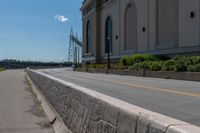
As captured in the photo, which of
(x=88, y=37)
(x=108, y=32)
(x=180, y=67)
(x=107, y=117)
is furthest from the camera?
(x=88, y=37)

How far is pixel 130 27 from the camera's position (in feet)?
234

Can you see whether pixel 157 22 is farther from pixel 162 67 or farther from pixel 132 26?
pixel 162 67

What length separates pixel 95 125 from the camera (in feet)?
23.6

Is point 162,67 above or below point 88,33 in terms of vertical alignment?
below

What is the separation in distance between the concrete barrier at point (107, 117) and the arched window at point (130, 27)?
189ft

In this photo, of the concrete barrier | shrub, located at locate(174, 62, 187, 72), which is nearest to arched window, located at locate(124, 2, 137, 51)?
shrub, located at locate(174, 62, 187, 72)

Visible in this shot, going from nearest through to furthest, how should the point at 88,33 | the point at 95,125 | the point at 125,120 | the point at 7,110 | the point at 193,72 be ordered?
the point at 125,120, the point at 95,125, the point at 7,110, the point at 193,72, the point at 88,33

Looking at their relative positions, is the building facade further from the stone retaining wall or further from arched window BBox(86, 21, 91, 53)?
the stone retaining wall

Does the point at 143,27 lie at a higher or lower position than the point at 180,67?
higher

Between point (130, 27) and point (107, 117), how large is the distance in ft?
215

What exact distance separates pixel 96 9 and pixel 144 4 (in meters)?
34.9

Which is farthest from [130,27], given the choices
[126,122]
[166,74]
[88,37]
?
[126,122]

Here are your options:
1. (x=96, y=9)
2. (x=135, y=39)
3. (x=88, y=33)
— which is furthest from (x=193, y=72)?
(x=88, y=33)

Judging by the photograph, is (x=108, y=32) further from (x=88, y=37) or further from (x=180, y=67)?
(x=180, y=67)
